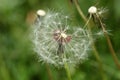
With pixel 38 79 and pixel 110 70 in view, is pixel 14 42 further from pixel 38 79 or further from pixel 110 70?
pixel 110 70

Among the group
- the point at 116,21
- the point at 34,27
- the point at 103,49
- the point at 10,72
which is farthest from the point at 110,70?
the point at 34,27

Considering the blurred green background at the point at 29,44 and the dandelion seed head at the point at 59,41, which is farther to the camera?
the blurred green background at the point at 29,44

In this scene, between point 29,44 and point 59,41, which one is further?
point 29,44

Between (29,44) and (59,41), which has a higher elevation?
(29,44)

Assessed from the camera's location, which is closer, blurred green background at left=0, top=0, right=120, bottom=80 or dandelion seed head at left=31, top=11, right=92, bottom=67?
dandelion seed head at left=31, top=11, right=92, bottom=67
